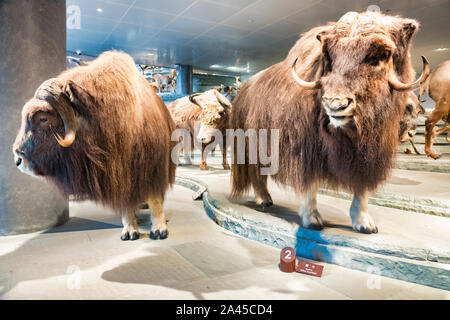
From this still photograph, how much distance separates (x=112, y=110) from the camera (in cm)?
210

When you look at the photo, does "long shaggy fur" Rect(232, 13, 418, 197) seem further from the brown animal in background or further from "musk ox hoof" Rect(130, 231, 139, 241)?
the brown animal in background

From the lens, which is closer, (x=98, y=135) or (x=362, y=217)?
(x=98, y=135)

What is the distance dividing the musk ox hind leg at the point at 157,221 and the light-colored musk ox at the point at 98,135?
0.16 meters

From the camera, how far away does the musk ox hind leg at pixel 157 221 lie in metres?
2.65

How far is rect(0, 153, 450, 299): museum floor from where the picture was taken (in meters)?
1.71

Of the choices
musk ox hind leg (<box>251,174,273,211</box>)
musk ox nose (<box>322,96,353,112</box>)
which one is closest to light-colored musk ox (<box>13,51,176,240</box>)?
musk ox hind leg (<box>251,174,273,211</box>)

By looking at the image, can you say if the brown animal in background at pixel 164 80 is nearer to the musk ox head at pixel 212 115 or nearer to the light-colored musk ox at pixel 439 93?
the musk ox head at pixel 212 115

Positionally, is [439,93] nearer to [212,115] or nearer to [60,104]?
[212,115]

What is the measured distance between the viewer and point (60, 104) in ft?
6.11

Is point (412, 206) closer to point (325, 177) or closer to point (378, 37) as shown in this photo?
point (325, 177)

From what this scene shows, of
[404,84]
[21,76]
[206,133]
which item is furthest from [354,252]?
[206,133]

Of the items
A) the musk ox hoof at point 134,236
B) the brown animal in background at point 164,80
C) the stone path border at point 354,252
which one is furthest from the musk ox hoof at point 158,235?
the brown animal in background at point 164,80

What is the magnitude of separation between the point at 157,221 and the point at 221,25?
559 centimetres
